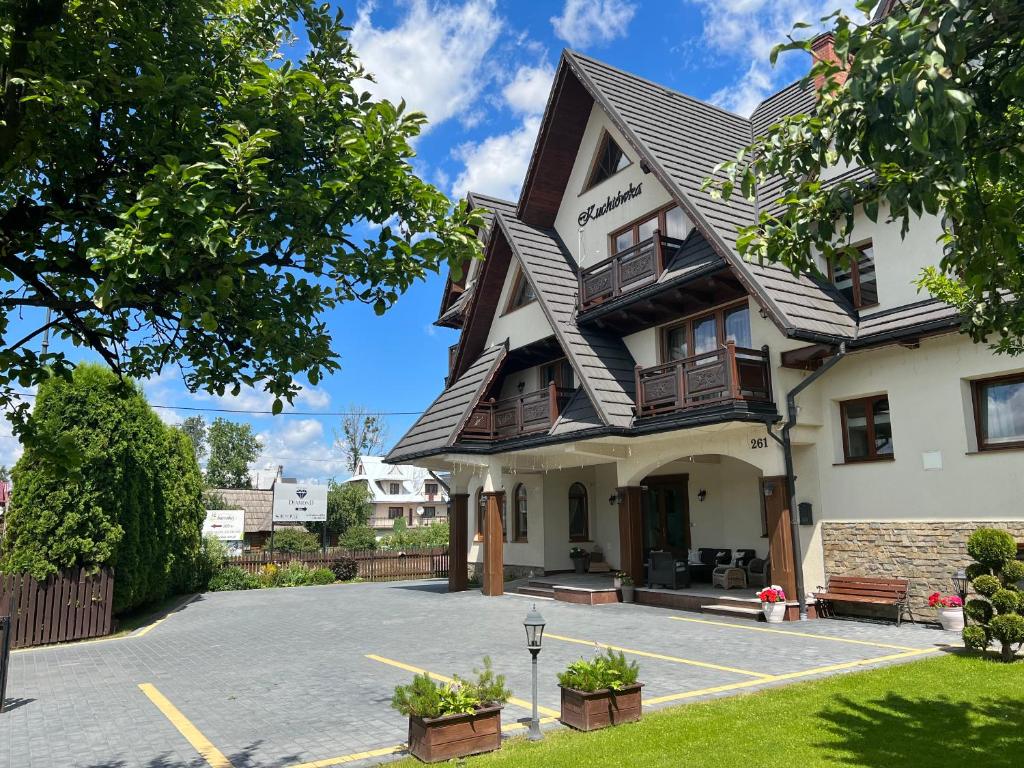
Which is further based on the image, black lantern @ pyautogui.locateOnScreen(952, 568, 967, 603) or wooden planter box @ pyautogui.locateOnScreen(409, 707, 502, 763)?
black lantern @ pyautogui.locateOnScreen(952, 568, 967, 603)

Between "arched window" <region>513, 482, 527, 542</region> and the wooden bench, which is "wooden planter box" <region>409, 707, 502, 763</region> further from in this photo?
"arched window" <region>513, 482, 527, 542</region>

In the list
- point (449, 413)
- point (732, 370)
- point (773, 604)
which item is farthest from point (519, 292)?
point (773, 604)

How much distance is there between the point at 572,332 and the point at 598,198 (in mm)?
4346

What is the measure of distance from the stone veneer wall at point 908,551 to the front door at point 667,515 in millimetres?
5639

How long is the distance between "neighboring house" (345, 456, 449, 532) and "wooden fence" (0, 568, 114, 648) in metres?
62.3

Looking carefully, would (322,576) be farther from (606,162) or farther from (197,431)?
(197,431)

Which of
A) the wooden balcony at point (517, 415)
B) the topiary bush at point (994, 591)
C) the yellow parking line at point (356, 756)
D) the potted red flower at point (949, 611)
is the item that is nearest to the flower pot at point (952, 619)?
the potted red flower at point (949, 611)

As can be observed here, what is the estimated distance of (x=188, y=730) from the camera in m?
7.36

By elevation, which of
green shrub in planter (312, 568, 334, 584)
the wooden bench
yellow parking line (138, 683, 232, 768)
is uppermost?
the wooden bench

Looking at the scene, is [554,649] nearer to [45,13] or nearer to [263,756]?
[263,756]

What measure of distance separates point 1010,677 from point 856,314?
25.8 feet

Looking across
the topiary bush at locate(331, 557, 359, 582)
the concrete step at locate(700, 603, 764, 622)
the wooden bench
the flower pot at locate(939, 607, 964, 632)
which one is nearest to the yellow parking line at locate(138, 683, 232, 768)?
the concrete step at locate(700, 603, 764, 622)

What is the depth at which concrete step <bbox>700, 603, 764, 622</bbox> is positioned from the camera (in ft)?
45.5

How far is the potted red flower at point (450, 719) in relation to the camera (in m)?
6.12
